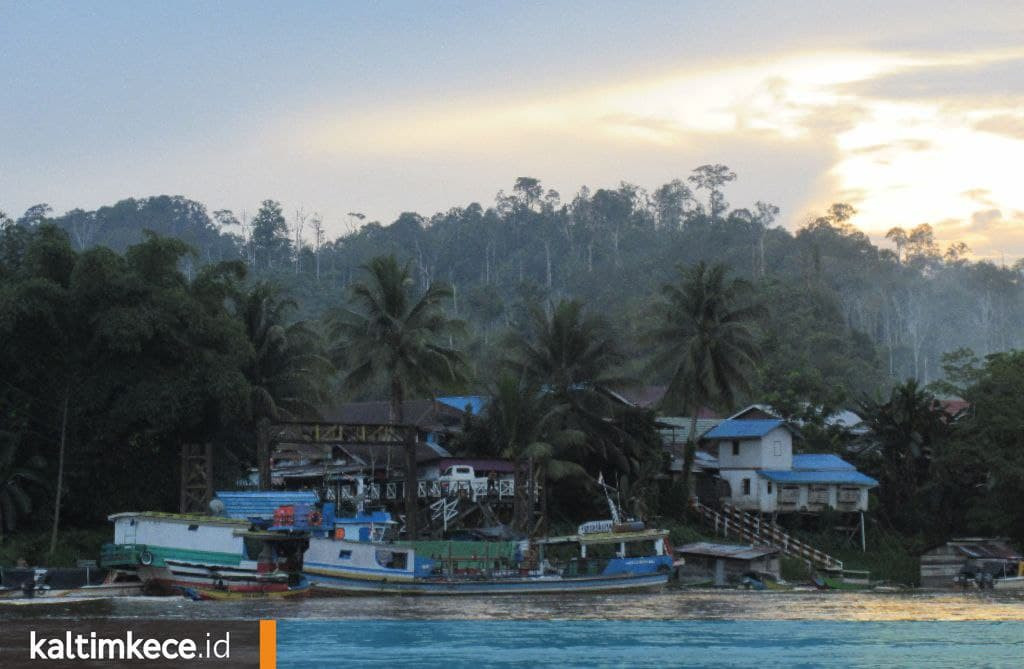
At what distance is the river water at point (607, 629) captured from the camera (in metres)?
34.1

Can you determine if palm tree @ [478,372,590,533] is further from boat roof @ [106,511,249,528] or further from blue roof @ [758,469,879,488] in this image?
boat roof @ [106,511,249,528]

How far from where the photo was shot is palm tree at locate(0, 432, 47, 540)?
163ft

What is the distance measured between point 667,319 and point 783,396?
15981 mm

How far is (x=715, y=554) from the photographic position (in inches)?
2276

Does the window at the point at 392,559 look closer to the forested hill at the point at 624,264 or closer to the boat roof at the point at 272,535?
the boat roof at the point at 272,535

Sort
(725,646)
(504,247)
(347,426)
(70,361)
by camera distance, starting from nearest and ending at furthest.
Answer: (725,646) → (70,361) → (347,426) → (504,247)

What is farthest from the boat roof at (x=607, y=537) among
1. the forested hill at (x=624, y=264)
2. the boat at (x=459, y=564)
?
the forested hill at (x=624, y=264)

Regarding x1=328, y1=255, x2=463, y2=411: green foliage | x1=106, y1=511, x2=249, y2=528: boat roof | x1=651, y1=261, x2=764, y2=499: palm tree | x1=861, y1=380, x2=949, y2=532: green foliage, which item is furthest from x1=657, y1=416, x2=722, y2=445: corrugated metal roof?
x1=106, y1=511, x2=249, y2=528: boat roof

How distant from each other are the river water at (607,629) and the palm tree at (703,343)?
62.3 feet

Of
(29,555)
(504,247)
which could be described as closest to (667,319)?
(29,555)

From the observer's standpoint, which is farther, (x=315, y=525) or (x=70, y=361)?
(x=70, y=361)

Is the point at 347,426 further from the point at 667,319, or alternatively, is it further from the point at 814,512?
the point at 814,512

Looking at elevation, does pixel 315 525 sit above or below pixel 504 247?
below

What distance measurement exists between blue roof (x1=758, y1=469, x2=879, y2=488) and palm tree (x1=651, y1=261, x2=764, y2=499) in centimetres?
423
